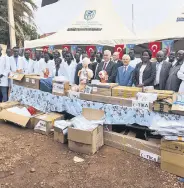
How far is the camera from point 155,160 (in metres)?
3.44

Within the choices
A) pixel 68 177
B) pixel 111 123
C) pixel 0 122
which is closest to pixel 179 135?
pixel 111 123

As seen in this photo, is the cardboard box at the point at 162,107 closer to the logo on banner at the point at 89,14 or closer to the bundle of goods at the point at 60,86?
the bundle of goods at the point at 60,86

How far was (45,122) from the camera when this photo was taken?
14.8ft

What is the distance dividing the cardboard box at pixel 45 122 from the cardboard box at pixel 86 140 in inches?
30.2

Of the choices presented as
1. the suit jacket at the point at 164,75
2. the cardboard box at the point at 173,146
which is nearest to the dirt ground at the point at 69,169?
the cardboard box at the point at 173,146

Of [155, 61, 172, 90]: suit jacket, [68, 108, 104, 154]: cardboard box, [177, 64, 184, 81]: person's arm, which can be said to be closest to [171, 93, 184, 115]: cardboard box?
[177, 64, 184, 81]: person's arm

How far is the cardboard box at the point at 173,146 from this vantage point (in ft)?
9.99

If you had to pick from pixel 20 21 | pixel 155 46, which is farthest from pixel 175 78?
pixel 20 21

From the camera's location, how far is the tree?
54.6 feet

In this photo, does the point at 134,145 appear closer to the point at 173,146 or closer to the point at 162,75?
the point at 173,146

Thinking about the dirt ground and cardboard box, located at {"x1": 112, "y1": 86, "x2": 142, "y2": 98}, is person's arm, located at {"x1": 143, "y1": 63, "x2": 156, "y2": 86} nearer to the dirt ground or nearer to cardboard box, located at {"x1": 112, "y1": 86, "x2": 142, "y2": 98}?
cardboard box, located at {"x1": 112, "y1": 86, "x2": 142, "y2": 98}

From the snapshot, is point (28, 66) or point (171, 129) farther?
point (28, 66)

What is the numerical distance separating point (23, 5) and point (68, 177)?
53.8ft

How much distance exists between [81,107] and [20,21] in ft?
47.7
